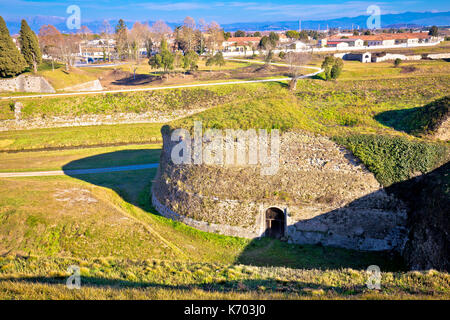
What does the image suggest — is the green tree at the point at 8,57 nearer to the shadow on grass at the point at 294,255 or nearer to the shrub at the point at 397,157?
the shadow on grass at the point at 294,255

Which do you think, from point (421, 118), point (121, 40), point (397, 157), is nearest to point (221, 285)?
point (397, 157)

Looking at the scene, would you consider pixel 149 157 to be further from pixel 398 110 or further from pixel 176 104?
pixel 398 110

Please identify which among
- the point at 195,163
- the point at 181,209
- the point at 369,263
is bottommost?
the point at 369,263

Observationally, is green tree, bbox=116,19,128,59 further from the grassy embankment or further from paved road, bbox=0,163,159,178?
the grassy embankment

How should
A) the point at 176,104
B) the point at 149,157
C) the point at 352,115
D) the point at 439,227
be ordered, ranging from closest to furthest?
the point at 439,227 < the point at 352,115 < the point at 149,157 < the point at 176,104

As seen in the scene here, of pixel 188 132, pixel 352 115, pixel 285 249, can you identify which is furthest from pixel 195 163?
pixel 352 115

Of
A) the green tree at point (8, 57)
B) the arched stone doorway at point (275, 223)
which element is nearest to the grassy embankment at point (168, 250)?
the arched stone doorway at point (275, 223)
